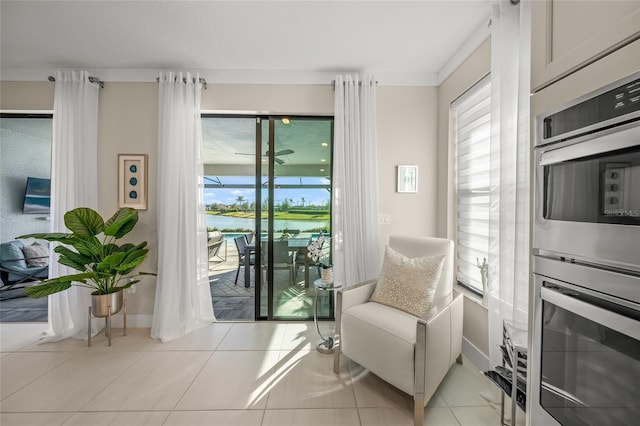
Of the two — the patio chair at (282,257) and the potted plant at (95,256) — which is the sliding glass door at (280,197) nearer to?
the patio chair at (282,257)

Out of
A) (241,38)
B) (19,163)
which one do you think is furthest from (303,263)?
(19,163)

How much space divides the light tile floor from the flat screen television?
1.40 meters

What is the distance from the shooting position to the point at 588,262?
2.17 ft

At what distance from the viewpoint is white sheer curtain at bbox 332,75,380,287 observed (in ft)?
8.63

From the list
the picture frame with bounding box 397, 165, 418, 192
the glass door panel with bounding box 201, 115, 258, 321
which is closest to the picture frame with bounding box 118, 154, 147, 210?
the glass door panel with bounding box 201, 115, 258, 321

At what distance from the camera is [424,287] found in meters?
1.93

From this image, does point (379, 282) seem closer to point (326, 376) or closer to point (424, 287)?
point (424, 287)

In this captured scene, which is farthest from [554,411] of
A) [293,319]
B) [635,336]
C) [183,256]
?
[183,256]

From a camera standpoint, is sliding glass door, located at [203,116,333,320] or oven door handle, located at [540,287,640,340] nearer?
oven door handle, located at [540,287,640,340]

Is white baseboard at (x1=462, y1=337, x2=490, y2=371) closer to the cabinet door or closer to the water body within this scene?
the water body

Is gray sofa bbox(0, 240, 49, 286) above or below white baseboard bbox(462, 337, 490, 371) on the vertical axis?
above

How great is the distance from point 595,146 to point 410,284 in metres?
1.54

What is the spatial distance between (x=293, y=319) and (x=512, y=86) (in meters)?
2.79

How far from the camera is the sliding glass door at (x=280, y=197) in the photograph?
2.89 metres
